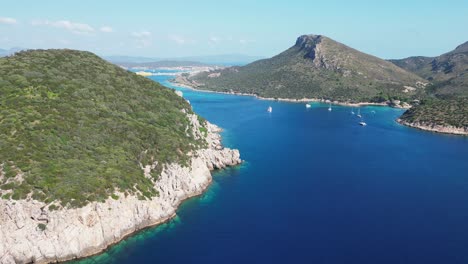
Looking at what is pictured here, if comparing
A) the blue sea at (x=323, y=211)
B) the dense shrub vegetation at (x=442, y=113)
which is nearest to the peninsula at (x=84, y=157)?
the blue sea at (x=323, y=211)

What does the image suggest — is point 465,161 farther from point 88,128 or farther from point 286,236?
point 88,128

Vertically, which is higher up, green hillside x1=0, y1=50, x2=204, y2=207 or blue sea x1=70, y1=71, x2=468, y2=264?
green hillside x1=0, y1=50, x2=204, y2=207

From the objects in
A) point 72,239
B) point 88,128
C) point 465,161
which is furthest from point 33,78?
point 465,161

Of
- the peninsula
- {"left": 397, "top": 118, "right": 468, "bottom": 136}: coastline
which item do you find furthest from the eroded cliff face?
{"left": 397, "top": 118, "right": 468, "bottom": 136}: coastline

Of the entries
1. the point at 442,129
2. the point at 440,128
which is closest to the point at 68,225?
the point at 442,129

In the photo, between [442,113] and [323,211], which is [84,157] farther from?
[442,113]

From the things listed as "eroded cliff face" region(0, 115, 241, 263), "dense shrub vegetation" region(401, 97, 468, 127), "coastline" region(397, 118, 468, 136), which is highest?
"dense shrub vegetation" region(401, 97, 468, 127)

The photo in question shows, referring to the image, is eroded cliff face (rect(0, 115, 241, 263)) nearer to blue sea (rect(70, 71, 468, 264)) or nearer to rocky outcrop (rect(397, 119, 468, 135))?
blue sea (rect(70, 71, 468, 264))

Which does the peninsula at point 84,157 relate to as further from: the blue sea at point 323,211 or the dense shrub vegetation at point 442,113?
the dense shrub vegetation at point 442,113
